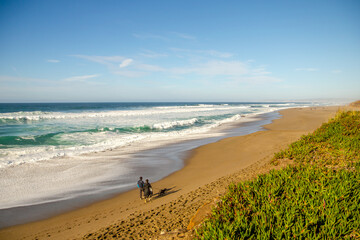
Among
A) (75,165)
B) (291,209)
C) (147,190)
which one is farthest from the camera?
(75,165)

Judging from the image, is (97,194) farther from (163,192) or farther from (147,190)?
(163,192)

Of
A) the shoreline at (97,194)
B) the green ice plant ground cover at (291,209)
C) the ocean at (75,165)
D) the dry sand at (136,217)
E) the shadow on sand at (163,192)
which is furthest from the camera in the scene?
the ocean at (75,165)

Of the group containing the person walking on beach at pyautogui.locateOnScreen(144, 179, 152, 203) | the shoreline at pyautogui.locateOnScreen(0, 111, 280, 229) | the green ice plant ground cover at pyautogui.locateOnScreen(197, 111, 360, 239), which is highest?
the green ice plant ground cover at pyautogui.locateOnScreen(197, 111, 360, 239)

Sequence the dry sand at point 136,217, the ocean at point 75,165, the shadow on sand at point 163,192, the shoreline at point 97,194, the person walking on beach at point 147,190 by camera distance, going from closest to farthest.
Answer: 1. the dry sand at point 136,217
2. the shoreline at point 97,194
3. the person walking on beach at point 147,190
4. the shadow on sand at point 163,192
5. the ocean at point 75,165

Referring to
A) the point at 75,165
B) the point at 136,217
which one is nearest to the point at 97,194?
the point at 136,217

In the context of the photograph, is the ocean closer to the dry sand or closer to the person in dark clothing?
the dry sand

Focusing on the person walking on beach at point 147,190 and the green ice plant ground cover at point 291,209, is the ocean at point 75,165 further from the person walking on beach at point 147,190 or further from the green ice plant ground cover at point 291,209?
the green ice plant ground cover at point 291,209

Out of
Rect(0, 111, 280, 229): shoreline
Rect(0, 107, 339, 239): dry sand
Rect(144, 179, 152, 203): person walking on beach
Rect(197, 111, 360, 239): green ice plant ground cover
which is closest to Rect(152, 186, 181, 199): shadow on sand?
Rect(0, 107, 339, 239): dry sand

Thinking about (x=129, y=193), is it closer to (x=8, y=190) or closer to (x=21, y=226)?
(x=21, y=226)

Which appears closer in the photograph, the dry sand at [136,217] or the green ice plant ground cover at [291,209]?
the green ice plant ground cover at [291,209]

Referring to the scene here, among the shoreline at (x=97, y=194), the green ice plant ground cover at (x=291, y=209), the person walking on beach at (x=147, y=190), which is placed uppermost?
the green ice plant ground cover at (x=291, y=209)

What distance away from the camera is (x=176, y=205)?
6488 millimetres

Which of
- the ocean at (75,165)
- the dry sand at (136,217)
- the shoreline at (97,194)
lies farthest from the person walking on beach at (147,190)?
the ocean at (75,165)

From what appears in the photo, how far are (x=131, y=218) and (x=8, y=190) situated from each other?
22.7 feet
